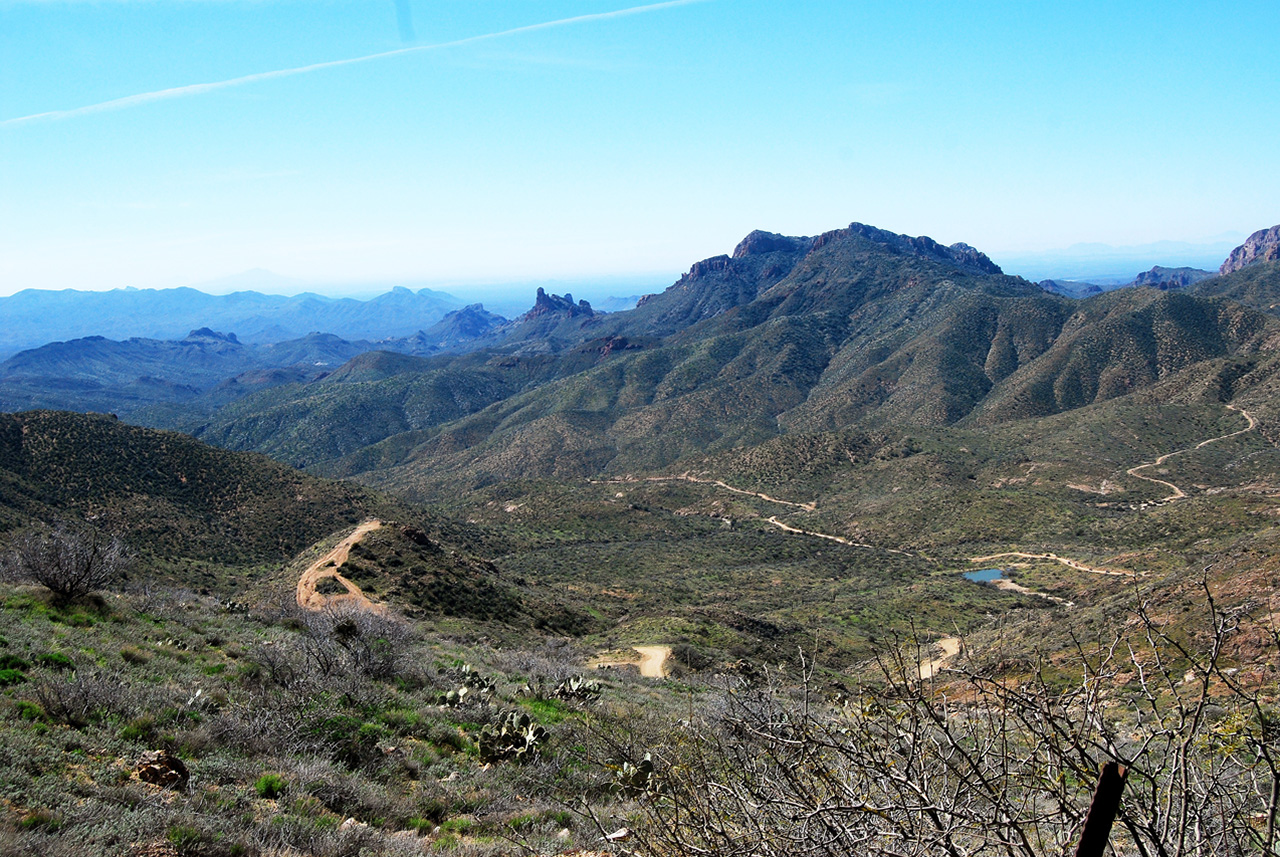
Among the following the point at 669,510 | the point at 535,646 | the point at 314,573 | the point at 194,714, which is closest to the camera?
the point at 194,714

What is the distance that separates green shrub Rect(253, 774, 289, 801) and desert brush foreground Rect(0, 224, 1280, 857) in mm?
38

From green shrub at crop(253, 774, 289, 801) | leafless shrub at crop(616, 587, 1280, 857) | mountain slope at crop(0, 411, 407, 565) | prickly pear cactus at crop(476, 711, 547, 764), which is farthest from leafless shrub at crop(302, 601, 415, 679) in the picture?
mountain slope at crop(0, 411, 407, 565)

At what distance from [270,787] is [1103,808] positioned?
24.8 ft

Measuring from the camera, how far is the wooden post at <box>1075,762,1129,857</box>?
6.55 feet

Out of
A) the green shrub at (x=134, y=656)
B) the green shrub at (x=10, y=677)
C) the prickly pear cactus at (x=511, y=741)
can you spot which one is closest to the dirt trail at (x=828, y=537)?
the prickly pear cactus at (x=511, y=741)

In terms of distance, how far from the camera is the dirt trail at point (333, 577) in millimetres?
26688

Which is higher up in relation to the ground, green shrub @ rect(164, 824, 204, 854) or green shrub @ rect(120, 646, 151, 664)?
green shrub @ rect(164, 824, 204, 854)

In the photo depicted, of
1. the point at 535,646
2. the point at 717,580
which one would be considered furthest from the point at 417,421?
the point at 535,646

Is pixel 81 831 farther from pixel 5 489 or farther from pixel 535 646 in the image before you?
pixel 5 489

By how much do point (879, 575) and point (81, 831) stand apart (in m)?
49.4

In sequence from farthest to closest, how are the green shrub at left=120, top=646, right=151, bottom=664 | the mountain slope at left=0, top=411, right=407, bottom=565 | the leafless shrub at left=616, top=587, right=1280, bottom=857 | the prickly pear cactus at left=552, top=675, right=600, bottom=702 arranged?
the mountain slope at left=0, top=411, right=407, bottom=565 → the prickly pear cactus at left=552, top=675, right=600, bottom=702 → the green shrub at left=120, top=646, right=151, bottom=664 → the leafless shrub at left=616, top=587, right=1280, bottom=857

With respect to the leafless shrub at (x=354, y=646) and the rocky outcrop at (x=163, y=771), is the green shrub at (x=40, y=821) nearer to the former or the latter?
the rocky outcrop at (x=163, y=771)

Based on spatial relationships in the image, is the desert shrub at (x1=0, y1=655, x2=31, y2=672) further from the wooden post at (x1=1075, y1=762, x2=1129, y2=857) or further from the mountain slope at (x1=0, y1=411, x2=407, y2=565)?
the mountain slope at (x1=0, y1=411, x2=407, y2=565)

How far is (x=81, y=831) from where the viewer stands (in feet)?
16.7
